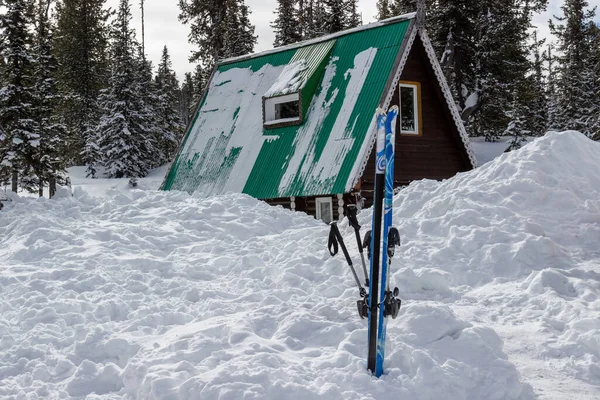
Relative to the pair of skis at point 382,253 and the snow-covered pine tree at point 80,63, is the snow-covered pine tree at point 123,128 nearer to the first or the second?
the snow-covered pine tree at point 80,63

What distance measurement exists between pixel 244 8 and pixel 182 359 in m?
38.4

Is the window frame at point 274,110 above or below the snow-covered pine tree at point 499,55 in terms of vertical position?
below

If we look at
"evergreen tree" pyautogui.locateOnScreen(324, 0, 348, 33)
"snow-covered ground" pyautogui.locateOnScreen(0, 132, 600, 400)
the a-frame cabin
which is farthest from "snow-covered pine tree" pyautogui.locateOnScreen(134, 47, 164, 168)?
"snow-covered ground" pyautogui.locateOnScreen(0, 132, 600, 400)

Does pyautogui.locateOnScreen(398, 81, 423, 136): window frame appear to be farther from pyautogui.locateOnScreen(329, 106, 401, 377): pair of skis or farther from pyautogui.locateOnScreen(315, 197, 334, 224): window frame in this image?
pyautogui.locateOnScreen(329, 106, 401, 377): pair of skis

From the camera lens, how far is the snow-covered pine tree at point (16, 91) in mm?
22062

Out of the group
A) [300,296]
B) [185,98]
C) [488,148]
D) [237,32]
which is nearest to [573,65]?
[488,148]

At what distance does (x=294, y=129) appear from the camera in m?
19.7

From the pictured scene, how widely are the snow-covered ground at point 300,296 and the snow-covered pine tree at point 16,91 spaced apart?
27.0ft

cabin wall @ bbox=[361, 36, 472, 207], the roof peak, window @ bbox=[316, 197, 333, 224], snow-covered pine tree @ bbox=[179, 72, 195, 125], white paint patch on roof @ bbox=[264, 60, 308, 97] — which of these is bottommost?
window @ bbox=[316, 197, 333, 224]

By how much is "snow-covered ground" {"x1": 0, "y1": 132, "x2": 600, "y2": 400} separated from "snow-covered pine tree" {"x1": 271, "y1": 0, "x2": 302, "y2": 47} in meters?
30.4

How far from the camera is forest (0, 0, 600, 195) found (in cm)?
2275

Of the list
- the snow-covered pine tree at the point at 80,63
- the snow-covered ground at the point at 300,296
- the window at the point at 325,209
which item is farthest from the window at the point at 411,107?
the snow-covered pine tree at the point at 80,63

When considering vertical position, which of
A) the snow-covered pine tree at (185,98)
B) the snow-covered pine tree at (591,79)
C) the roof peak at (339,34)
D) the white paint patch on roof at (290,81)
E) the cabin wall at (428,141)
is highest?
the snow-covered pine tree at (185,98)

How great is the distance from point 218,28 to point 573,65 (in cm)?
2502
